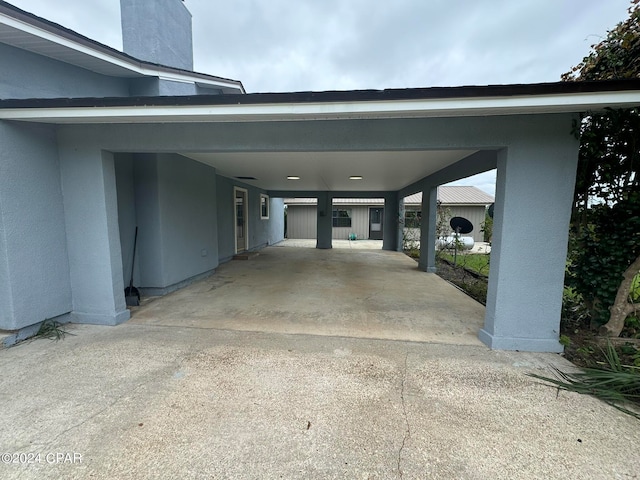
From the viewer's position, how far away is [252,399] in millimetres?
2143

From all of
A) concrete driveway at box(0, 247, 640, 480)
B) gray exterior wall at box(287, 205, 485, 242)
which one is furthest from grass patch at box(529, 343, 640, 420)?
gray exterior wall at box(287, 205, 485, 242)

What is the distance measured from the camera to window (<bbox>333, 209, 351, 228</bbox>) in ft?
56.6

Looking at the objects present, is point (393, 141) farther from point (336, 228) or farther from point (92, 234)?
point (336, 228)

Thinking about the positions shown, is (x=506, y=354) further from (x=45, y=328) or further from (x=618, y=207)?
(x=45, y=328)

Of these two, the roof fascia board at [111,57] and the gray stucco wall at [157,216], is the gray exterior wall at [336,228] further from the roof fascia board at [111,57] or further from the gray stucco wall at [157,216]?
the gray stucco wall at [157,216]

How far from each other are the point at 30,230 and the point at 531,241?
5.75 meters

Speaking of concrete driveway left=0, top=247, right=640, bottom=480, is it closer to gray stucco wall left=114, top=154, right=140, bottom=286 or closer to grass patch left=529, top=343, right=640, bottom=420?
grass patch left=529, top=343, right=640, bottom=420

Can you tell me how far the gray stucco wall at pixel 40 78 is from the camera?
10.5ft

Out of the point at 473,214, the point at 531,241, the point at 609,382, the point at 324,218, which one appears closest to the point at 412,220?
the point at 324,218

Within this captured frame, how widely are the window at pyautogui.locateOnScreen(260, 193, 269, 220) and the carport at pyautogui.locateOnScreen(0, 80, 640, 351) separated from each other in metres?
8.05

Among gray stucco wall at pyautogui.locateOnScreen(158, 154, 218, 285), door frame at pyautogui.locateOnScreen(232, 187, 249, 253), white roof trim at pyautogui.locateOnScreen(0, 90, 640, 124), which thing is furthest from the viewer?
door frame at pyautogui.locateOnScreen(232, 187, 249, 253)

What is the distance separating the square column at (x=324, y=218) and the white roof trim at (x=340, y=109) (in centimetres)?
888

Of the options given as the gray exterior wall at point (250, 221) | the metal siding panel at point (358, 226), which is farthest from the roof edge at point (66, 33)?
the metal siding panel at point (358, 226)

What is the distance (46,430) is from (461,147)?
427cm
